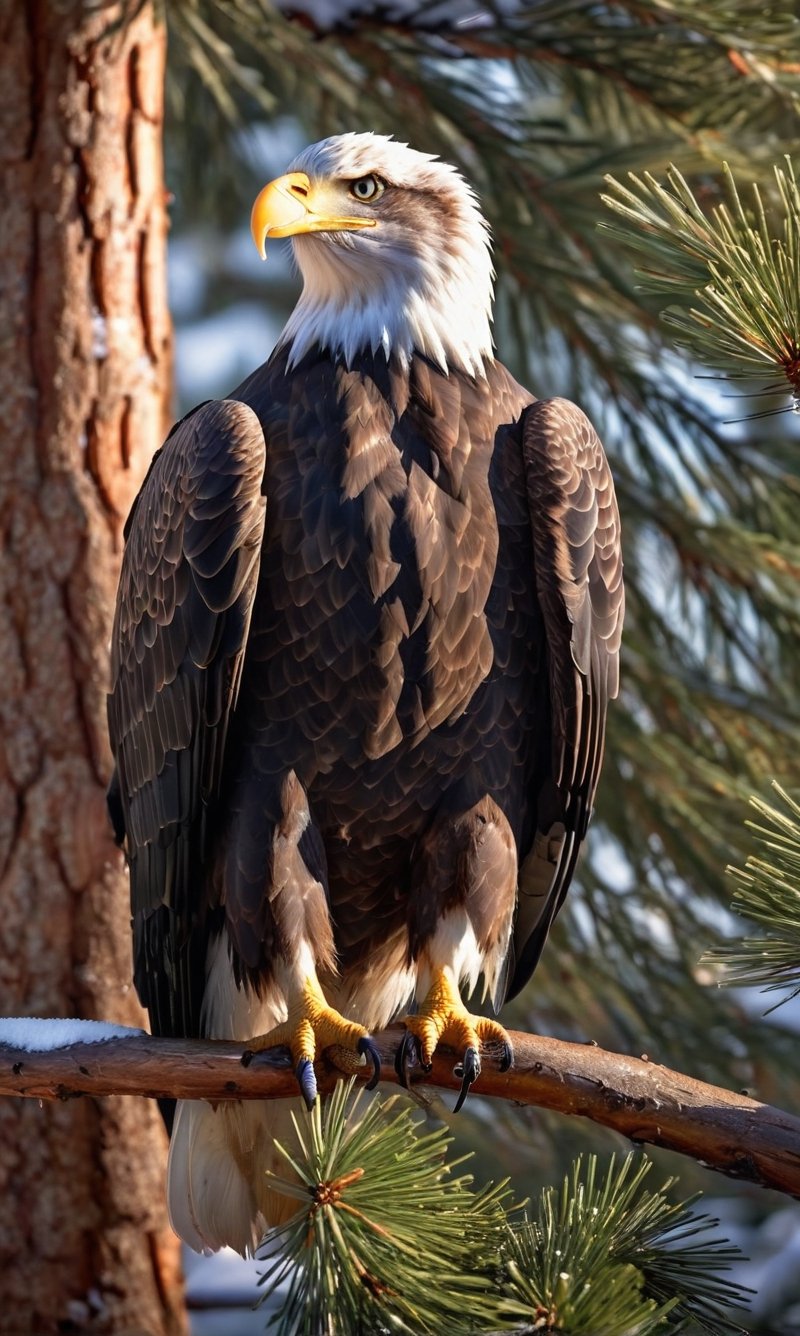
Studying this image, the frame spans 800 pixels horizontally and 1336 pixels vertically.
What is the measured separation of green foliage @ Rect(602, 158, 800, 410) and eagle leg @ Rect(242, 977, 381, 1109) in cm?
135

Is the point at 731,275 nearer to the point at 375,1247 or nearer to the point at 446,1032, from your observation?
the point at 375,1247

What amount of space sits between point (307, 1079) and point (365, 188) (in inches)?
72.6

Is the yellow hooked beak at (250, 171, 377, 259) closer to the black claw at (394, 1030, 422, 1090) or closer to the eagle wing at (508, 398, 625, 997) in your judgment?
the eagle wing at (508, 398, 625, 997)

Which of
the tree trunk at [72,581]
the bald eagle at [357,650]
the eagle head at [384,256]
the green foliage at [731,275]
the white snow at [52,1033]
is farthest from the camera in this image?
the tree trunk at [72,581]

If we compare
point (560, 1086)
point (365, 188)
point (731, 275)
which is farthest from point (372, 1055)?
point (365, 188)

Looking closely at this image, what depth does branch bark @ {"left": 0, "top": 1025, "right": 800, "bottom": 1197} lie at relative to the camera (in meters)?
2.38

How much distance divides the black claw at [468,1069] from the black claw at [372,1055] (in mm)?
152

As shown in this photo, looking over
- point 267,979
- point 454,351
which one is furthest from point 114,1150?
point 454,351

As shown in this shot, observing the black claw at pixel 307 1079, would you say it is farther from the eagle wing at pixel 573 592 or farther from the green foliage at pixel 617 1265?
the eagle wing at pixel 573 592

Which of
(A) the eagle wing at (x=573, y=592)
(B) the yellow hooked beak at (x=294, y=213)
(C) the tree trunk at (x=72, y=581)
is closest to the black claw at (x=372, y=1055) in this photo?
(A) the eagle wing at (x=573, y=592)

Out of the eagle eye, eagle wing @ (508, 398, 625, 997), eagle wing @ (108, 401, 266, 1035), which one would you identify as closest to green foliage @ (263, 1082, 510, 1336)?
eagle wing @ (108, 401, 266, 1035)

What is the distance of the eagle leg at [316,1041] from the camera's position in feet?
9.07

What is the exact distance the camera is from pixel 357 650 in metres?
3.02

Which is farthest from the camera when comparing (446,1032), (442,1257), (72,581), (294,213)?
(72,581)
